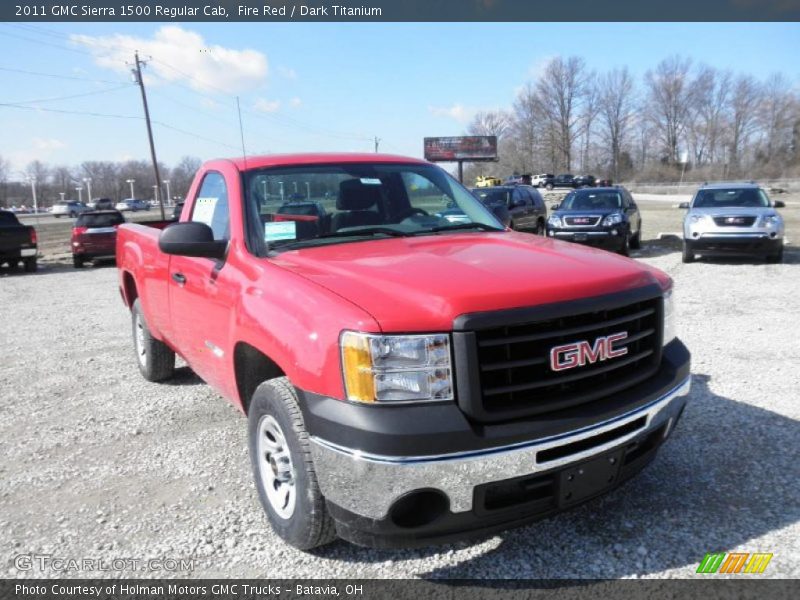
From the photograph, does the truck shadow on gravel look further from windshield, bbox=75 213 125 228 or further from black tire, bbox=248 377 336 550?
windshield, bbox=75 213 125 228

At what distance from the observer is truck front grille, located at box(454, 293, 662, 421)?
2.35 m

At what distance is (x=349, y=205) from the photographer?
12.3ft

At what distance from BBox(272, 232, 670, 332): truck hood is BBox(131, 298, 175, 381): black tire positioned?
9.44 ft

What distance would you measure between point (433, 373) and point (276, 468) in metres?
1.07

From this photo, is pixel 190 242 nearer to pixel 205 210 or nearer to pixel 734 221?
pixel 205 210

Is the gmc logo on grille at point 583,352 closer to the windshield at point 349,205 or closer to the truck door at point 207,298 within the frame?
the windshield at point 349,205

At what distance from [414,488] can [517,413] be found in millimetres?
483

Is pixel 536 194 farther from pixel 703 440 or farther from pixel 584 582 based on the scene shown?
pixel 584 582

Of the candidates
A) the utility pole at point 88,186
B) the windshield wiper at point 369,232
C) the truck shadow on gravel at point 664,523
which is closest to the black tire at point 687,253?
the truck shadow on gravel at point 664,523

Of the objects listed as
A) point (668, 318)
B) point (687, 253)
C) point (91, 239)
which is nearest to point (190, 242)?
point (668, 318)

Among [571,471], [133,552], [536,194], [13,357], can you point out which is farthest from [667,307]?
[536,194]

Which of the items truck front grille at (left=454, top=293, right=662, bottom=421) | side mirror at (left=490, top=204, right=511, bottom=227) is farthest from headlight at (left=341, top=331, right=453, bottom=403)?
side mirror at (left=490, top=204, right=511, bottom=227)

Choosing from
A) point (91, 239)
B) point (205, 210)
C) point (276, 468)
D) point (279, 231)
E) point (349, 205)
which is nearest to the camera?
point (276, 468)

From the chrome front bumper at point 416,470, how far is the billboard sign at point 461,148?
2868 inches
